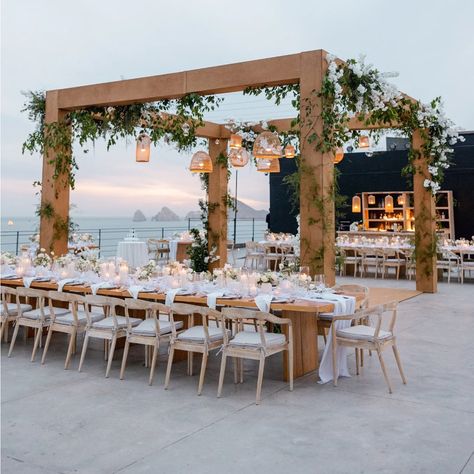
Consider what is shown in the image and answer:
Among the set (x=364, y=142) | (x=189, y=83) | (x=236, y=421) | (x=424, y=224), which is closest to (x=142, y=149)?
(x=189, y=83)

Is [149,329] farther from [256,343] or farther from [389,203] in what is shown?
[389,203]

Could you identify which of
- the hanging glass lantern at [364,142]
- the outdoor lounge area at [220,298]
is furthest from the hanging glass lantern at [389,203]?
the hanging glass lantern at [364,142]

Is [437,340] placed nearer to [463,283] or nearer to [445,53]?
[463,283]

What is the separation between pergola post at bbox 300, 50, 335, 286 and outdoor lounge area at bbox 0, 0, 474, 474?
2 centimetres

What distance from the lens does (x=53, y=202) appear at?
838 centimetres

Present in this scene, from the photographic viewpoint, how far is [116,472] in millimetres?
3137

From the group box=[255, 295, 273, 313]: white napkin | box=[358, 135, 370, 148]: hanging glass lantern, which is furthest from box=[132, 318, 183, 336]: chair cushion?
box=[358, 135, 370, 148]: hanging glass lantern

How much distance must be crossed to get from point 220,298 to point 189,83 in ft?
11.4

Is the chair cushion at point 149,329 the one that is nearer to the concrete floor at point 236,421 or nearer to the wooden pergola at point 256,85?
the concrete floor at point 236,421

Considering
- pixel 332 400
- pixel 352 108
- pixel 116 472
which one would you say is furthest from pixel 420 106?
pixel 116 472

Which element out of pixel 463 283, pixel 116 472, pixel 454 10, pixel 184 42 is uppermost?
pixel 454 10

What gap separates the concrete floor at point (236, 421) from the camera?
3.27 metres

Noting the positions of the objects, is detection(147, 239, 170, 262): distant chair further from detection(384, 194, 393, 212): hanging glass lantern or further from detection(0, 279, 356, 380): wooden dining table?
detection(0, 279, 356, 380): wooden dining table

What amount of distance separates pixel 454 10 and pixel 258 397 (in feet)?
38.2
